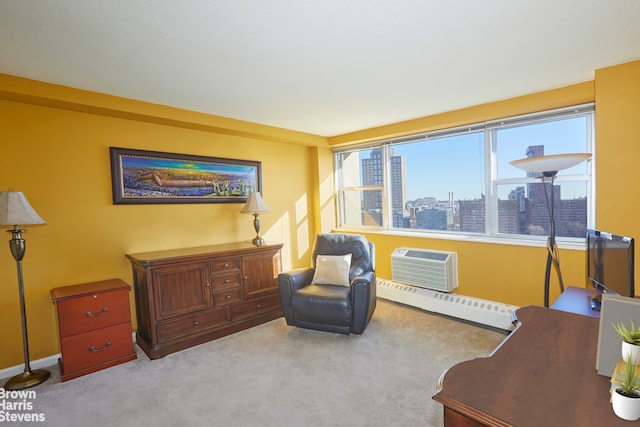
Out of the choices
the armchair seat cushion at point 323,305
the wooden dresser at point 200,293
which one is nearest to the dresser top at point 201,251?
the wooden dresser at point 200,293

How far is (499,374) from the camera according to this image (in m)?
1.09

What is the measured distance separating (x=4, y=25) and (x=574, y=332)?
318 centimetres

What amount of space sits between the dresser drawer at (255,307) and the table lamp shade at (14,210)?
5.98ft

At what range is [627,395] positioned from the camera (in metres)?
0.86

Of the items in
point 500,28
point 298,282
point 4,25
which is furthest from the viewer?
point 298,282

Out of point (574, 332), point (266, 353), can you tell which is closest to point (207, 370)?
point (266, 353)

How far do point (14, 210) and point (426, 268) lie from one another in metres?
3.73

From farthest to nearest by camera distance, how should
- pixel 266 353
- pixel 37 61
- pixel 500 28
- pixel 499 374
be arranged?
pixel 266 353
pixel 37 61
pixel 500 28
pixel 499 374

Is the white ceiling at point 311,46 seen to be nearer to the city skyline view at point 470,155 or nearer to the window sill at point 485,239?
the city skyline view at point 470,155

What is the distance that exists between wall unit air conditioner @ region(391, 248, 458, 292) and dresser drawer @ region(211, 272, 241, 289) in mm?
1900

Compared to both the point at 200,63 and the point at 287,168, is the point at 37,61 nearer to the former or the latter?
the point at 200,63

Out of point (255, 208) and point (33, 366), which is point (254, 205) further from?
point (33, 366)

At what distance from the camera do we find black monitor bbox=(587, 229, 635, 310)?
5.38ft

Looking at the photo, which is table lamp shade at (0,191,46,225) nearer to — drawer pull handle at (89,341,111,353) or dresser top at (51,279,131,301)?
dresser top at (51,279,131,301)
